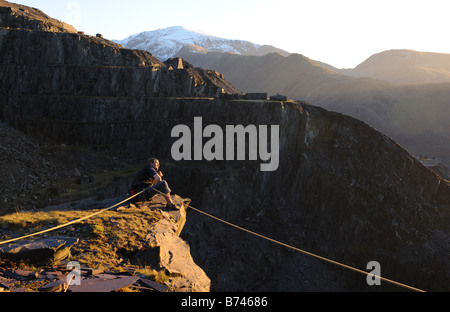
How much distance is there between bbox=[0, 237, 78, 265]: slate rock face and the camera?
660 centimetres

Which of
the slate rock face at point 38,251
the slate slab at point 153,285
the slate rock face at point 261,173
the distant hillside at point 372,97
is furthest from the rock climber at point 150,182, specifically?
the distant hillside at point 372,97

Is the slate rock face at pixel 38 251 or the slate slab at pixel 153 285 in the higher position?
the slate rock face at pixel 38 251

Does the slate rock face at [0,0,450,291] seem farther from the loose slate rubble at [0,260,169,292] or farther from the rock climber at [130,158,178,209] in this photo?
the loose slate rubble at [0,260,169,292]

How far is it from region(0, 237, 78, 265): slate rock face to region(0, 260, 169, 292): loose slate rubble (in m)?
0.24

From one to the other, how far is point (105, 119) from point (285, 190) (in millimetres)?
29507

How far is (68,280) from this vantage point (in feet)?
19.4

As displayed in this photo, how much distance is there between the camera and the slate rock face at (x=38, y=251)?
6598 millimetres

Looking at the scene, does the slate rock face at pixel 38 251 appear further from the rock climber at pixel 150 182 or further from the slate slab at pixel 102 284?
the rock climber at pixel 150 182

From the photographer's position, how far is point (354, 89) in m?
134

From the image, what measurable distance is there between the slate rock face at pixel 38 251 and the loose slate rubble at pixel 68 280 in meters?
0.24

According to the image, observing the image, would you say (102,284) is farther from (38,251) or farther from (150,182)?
(150,182)

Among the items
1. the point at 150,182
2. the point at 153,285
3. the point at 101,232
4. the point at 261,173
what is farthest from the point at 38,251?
the point at 261,173
